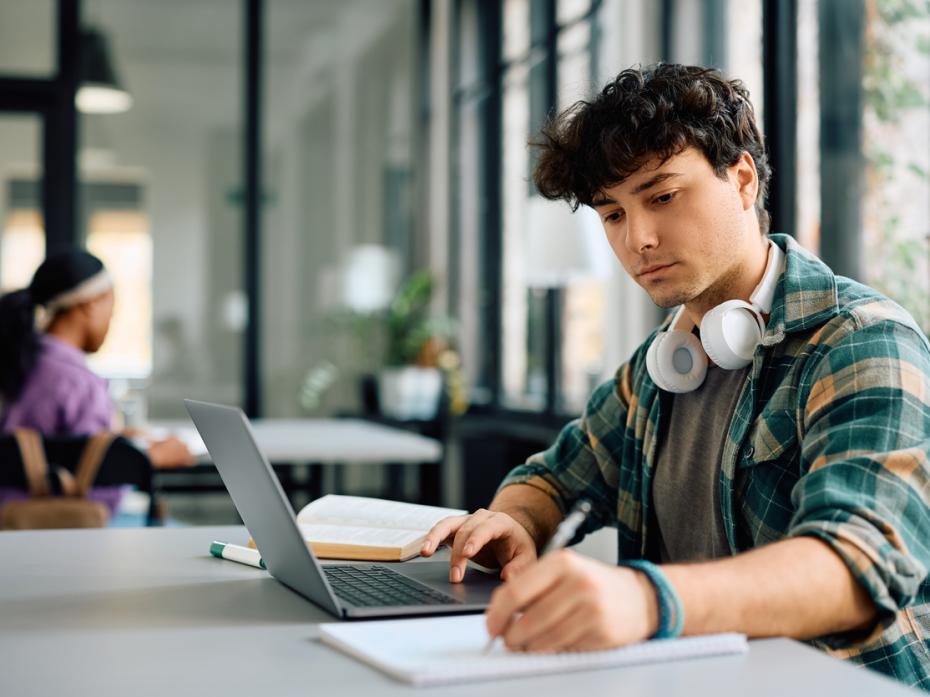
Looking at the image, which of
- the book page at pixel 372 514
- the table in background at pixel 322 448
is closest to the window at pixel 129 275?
the table in background at pixel 322 448

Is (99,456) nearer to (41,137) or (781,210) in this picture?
(781,210)

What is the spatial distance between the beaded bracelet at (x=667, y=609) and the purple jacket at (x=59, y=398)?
7.80 feet

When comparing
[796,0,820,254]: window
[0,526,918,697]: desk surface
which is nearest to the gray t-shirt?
[0,526,918,697]: desk surface

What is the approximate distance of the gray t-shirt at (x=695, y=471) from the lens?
1427 millimetres

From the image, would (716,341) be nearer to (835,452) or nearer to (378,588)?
(835,452)

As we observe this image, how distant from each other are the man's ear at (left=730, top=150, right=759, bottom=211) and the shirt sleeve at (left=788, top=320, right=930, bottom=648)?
0.34 m

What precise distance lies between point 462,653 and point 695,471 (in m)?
0.64

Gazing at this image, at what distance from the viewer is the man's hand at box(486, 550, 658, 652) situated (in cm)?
88

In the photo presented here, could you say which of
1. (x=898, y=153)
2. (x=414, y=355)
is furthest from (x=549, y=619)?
(x=414, y=355)

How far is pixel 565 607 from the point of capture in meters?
0.87

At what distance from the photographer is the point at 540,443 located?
16.0 ft

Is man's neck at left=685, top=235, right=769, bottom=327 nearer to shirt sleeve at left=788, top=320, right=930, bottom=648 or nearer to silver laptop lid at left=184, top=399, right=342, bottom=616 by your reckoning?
shirt sleeve at left=788, top=320, right=930, bottom=648

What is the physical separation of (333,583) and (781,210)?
2.18m

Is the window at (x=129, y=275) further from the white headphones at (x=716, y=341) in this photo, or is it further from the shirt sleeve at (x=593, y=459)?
the white headphones at (x=716, y=341)
